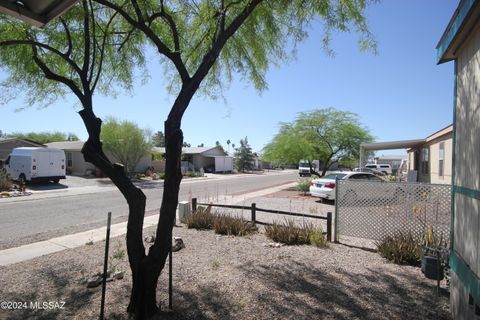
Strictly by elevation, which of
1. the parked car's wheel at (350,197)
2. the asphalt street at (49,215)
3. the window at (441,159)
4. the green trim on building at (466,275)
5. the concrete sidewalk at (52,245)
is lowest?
the asphalt street at (49,215)

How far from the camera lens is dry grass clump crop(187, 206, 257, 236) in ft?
28.2

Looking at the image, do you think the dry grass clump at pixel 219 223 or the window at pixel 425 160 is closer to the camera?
the dry grass clump at pixel 219 223

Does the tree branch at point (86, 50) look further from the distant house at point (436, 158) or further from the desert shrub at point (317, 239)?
the distant house at point (436, 158)

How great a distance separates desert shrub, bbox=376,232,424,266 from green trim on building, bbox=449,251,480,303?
1.95 meters

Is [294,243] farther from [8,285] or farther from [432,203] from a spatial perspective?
[8,285]

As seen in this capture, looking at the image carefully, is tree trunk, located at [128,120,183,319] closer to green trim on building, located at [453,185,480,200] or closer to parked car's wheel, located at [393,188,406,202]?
green trim on building, located at [453,185,480,200]

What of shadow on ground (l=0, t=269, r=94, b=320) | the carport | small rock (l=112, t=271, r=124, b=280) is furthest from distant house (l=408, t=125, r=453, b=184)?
shadow on ground (l=0, t=269, r=94, b=320)

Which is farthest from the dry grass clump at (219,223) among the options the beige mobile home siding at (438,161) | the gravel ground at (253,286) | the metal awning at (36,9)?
the beige mobile home siding at (438,161)

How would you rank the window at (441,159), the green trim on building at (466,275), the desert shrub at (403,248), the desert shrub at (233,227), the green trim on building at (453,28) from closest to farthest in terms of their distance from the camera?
1. the green trim on building at (466,275)
2. the green trim on building at (453,28)
3. the desert shrub at (403,248)
4. the desert shrub at (233,227)
5. the window at (441,159)

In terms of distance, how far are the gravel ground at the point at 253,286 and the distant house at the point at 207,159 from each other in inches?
1775

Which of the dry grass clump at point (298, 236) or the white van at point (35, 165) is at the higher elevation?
the white van at point (35, 165)

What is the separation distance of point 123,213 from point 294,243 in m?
8.21

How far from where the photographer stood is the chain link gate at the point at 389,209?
22.3 feet

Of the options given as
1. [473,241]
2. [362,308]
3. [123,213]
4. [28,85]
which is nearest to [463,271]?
[473,241]
